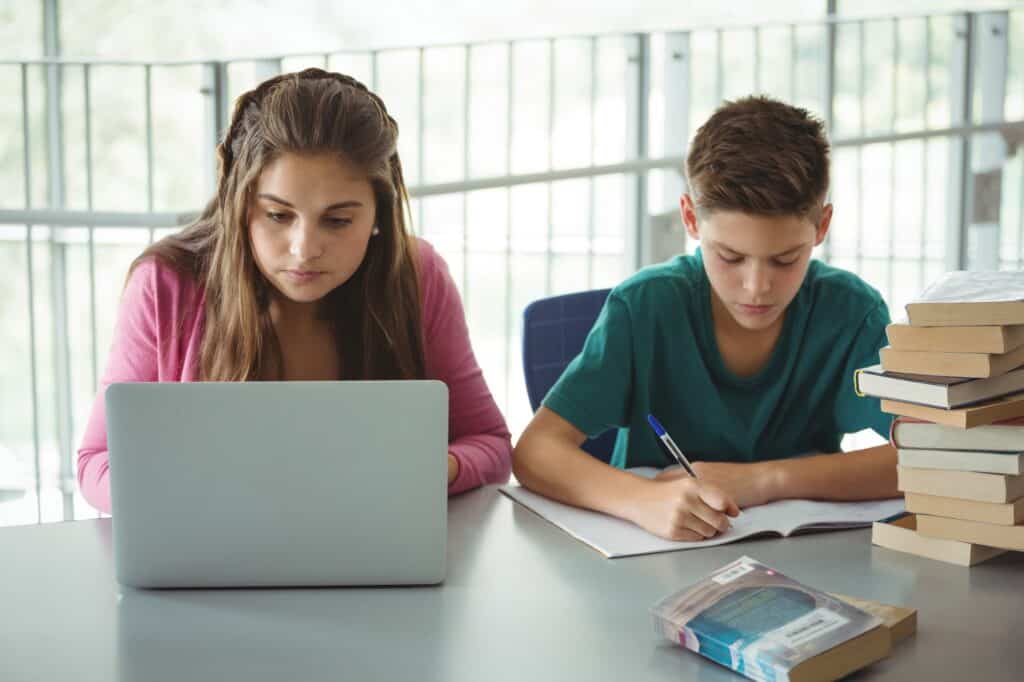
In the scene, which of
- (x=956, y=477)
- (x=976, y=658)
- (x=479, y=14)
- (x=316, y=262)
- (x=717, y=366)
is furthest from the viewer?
(x=479, y=14)

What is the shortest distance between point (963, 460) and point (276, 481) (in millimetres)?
682

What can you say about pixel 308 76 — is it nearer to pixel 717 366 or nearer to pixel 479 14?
pixel 717 366

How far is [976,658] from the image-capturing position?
902 millimetres

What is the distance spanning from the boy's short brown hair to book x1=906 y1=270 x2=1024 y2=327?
0.98ft

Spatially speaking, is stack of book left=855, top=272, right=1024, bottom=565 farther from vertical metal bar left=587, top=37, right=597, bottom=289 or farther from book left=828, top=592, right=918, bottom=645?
vertical metal bar left=587, top=37, right=597, bottom=289

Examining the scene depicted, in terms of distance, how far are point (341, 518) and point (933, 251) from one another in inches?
136

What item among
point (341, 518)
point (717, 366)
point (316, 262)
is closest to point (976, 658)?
point (341, 518)

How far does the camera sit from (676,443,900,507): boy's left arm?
4.38 ft

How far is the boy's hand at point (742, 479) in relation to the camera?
1320 millimetres

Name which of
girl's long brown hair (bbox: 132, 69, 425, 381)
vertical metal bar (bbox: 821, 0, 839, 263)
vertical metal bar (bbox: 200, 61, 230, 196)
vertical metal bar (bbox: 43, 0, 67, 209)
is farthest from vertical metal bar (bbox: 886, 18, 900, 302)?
vertical metal bar (bbox: 43, 0, 67, 209)

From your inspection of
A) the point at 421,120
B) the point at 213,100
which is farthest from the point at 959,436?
the point at 421,120

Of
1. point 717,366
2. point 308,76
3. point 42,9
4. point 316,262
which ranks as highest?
point 42,9

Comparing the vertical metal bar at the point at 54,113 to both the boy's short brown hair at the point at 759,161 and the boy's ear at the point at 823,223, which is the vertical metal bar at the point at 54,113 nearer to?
the boy's short brown hair at the point at 759,161

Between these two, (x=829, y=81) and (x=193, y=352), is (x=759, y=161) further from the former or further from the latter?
(x=829, y=81)
